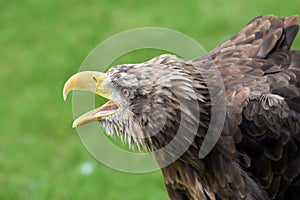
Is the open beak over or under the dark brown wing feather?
over

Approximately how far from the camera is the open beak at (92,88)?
4.54 m

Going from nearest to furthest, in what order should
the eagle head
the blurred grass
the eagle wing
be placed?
the eagle head → the eagle wing → the blurred grass

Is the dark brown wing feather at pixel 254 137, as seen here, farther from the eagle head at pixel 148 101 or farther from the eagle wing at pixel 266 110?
the eagle head at pixel 148 101

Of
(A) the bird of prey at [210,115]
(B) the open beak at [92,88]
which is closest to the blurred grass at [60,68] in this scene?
(A) the bird of prey at [210,115]

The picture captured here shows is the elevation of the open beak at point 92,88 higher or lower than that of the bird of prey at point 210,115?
higher

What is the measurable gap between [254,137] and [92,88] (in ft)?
3.36

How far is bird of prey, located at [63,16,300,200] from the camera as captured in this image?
4.47m

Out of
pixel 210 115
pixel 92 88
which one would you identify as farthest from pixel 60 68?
pixel 210 115

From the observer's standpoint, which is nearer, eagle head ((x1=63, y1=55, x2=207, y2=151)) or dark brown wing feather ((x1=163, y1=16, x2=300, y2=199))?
eagle head ((x1=63, y1=55, x2=207, y2=151))

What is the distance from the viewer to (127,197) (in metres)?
7.09

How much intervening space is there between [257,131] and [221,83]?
1.19 ft

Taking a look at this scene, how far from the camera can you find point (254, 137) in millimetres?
4695

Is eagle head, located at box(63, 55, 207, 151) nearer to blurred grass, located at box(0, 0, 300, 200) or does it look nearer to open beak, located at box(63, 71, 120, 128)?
open beak, located at box(63, 71, 120, 128)

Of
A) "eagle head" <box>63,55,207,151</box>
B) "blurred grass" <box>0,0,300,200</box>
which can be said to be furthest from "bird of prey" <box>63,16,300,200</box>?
"blurred grass" <box>0,0,300,200</box>
